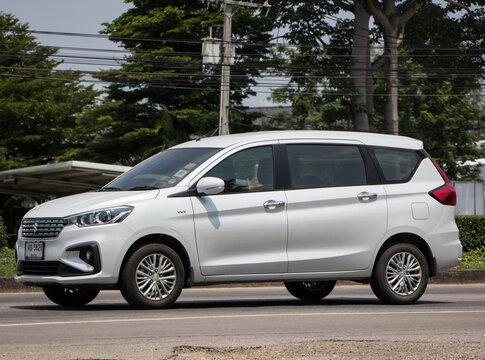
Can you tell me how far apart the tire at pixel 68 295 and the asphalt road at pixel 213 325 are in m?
0.11

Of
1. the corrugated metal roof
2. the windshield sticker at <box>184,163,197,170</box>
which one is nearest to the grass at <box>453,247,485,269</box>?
the windshield sticker at <box>184,163,197,170</box>

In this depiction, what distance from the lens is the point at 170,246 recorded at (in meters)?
9.47

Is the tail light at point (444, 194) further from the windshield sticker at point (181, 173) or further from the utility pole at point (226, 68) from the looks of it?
the utility pole at point (226, 68)

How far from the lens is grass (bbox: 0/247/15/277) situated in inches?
562

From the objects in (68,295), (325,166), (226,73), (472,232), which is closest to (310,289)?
(325,166)

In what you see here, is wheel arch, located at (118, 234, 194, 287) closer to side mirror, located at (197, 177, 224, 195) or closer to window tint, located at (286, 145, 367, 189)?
side mirror, located at (197, 177, 224, 195)

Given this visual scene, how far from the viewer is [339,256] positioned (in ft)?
33.4

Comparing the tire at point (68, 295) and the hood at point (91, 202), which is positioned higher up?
the hood at point (91, 202)

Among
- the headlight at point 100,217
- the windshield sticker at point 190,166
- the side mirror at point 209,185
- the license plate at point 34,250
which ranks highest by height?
the windshield sticker at point 190,166

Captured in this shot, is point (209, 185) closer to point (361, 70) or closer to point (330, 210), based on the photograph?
point (330, 210)

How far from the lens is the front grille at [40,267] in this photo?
30.1ft

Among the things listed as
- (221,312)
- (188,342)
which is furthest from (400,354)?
(221,312)

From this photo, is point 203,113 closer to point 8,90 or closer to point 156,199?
point 8,90

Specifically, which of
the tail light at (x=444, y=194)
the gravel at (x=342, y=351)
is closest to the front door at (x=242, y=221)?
the tail light at (x=444, y=194)
